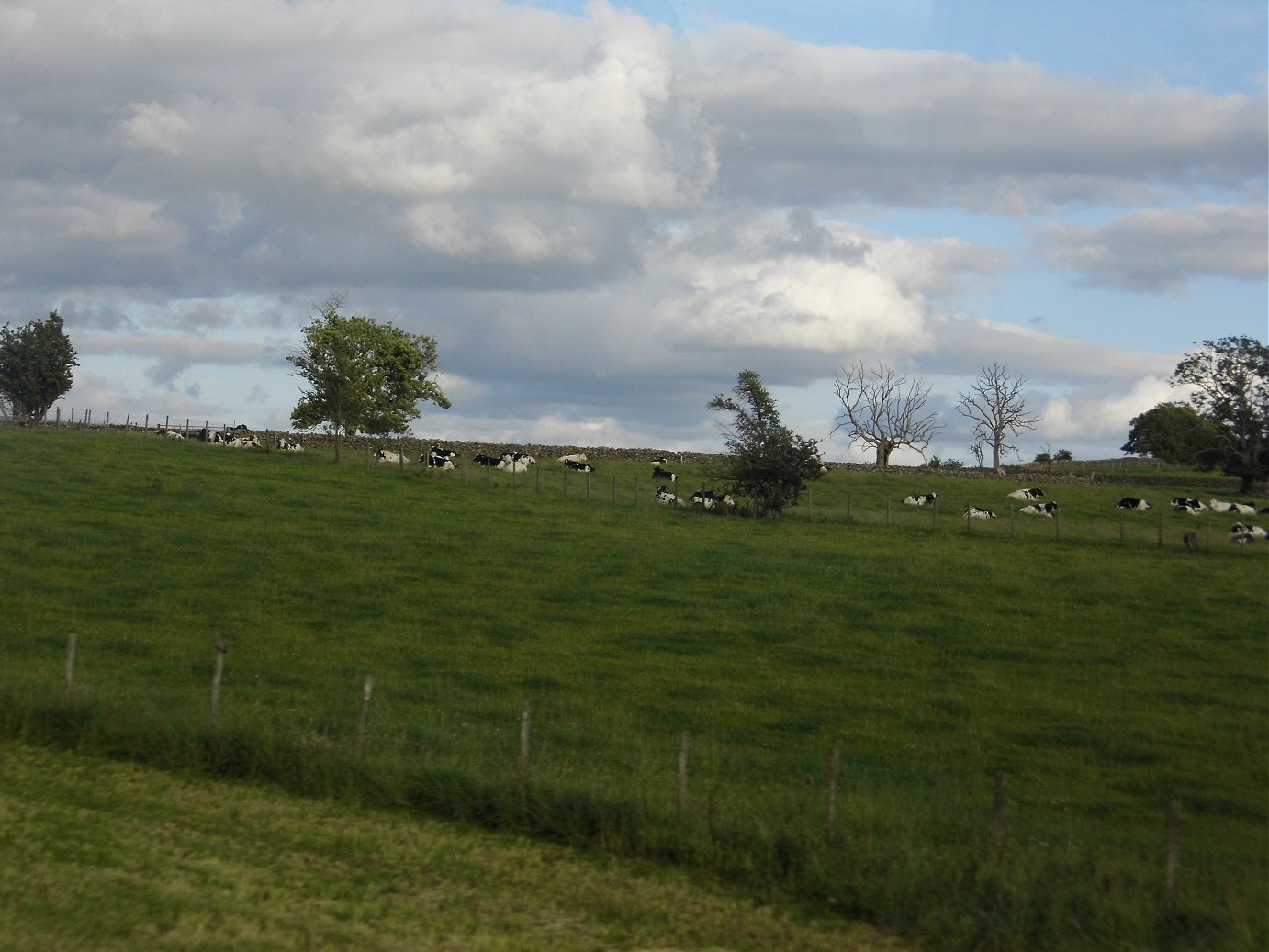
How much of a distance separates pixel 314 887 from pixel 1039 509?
4859cm

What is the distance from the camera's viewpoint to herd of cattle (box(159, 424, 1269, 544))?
170 feet

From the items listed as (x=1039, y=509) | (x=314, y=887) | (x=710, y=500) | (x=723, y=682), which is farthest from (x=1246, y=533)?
(x=314, y=887)

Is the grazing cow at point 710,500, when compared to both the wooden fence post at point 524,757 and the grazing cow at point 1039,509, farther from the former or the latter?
the wooden fence post at point 524,757

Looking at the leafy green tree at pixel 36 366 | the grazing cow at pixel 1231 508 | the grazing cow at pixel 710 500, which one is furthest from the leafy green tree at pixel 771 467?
the leafy green tree at pixel 36 366

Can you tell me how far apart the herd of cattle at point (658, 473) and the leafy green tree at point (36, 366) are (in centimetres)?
1842

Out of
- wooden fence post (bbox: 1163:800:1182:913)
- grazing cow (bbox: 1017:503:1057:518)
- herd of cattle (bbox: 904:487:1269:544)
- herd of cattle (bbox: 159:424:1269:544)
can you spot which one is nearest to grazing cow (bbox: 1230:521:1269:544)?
herd of cattle (bbox: 904:487:1269:544)

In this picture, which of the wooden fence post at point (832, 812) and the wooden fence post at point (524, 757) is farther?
the wooden fence post at point (524, 757)

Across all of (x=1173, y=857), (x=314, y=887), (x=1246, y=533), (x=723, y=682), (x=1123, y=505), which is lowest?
(x=314, y=887)

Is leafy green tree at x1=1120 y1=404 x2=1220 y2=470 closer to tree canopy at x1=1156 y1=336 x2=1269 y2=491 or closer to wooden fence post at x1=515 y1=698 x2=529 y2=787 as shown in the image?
tree canopy at x1=1156 y1=336 x2=1269 y2=491

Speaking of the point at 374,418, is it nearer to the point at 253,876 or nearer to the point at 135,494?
the point at 135,494

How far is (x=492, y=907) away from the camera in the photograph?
1178 cm

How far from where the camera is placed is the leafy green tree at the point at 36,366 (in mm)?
80812

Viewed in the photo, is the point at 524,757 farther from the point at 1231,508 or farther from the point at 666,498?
the point at 1231,508

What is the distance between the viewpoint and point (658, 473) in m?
63.2
